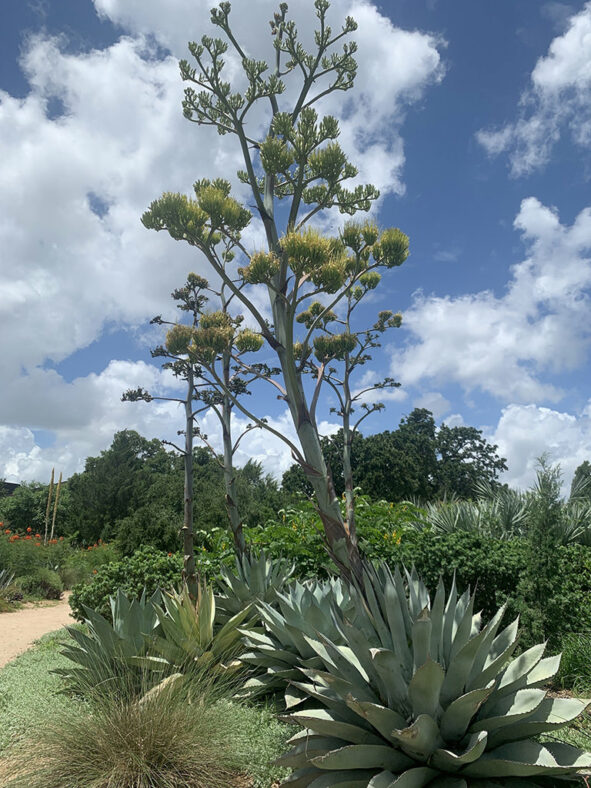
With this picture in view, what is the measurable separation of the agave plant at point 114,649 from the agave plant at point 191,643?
12 cm

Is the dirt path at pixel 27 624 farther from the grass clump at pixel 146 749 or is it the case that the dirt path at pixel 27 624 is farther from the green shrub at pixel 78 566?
the grass clump at pixel 146 749

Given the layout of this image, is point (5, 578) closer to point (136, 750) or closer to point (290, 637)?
point (290, 637)

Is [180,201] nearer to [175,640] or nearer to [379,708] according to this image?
[175,640]

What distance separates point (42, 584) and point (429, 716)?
49.4 feet

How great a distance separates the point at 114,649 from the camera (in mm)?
4586

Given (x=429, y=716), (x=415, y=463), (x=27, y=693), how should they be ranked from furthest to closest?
(x=415, y=463) < (x=27, y=693) < (x=429, y=716)

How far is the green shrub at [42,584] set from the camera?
14344 millimetres

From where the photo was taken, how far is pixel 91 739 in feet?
10.5

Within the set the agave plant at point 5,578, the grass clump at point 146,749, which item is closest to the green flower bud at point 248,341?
the grass clump at point 146,749

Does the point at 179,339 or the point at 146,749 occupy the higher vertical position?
the point at 179,339

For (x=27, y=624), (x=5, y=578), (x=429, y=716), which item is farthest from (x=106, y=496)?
(x=429, y=716)

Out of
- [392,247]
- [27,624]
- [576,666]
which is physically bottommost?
[27,624]

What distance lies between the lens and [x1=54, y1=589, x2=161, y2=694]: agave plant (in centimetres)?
434

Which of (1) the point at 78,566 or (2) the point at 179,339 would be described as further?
(1) the point at 78,566
